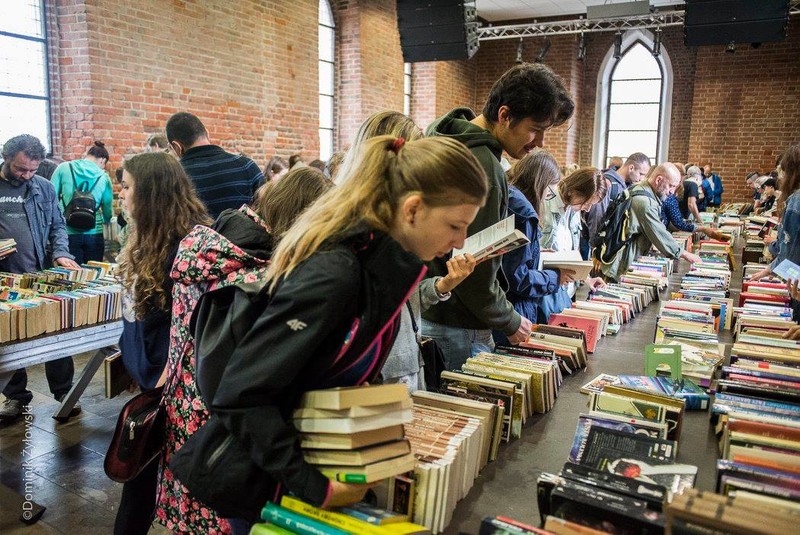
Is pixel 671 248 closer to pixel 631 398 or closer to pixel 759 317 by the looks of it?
pixel 759 317

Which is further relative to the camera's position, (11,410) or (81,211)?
(81,211)

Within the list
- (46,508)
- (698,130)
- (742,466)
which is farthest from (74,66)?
(698,130)

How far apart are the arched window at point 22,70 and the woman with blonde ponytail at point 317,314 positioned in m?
5.72

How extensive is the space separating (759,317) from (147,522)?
2.54m

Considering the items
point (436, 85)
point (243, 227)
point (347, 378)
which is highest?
point (436, 85)

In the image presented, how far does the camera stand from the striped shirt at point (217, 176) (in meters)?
3.54

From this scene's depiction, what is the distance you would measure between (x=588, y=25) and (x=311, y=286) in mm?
12330

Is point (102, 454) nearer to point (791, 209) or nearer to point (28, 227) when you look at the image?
point (28, 227)

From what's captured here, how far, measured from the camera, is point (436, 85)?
11.7 meters

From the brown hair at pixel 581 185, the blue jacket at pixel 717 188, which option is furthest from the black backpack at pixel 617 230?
the blue jacket at pixel 717 188

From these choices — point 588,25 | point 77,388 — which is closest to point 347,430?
point 77,388

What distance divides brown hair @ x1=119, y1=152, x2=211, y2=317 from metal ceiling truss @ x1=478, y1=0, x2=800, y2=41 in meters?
8.63

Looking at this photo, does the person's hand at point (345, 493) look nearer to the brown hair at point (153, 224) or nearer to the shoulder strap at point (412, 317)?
the shoulder strap at point (412, 317)

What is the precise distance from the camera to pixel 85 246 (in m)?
5.18
